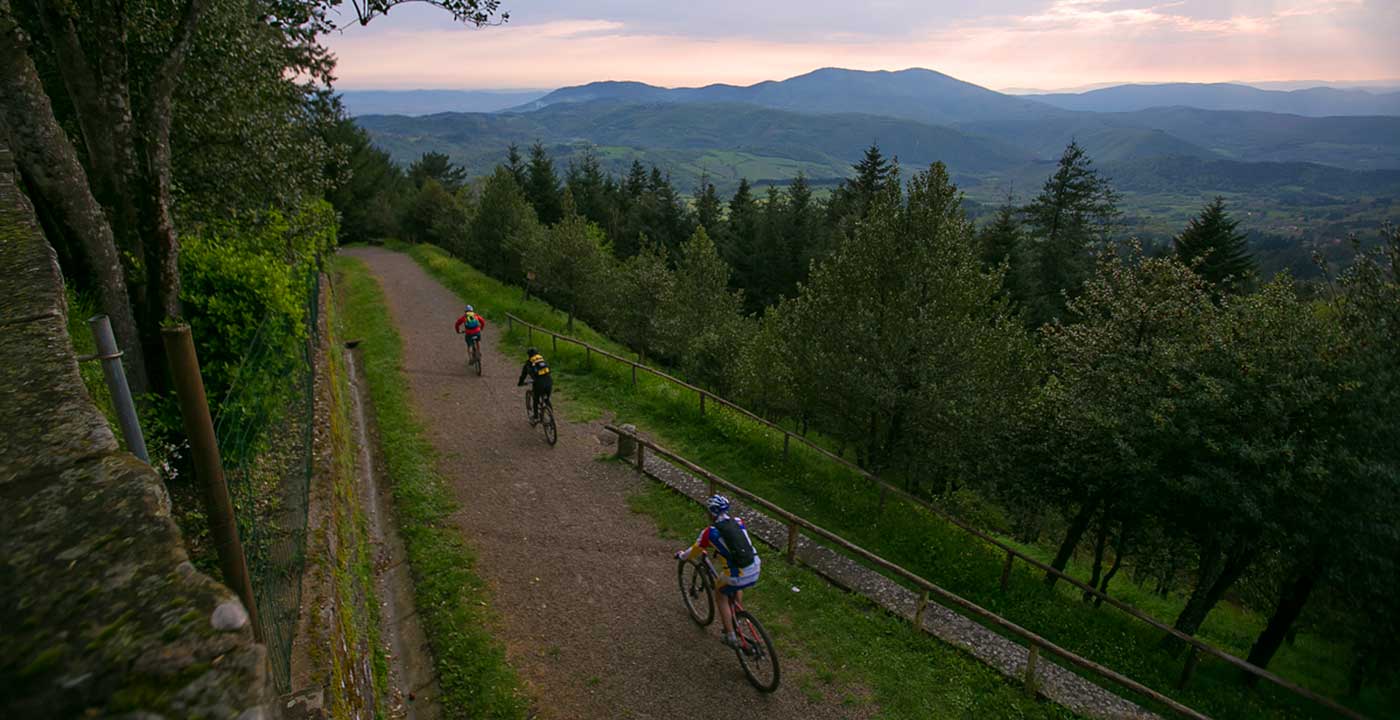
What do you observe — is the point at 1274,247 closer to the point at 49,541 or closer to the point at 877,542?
the point at 877,542

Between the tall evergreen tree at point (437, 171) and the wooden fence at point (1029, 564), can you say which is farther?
the tall evergreen tree at point (437, 171)

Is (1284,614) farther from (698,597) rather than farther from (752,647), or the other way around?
(698,597)

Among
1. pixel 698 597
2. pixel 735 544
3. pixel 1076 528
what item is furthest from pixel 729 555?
pixel 1076 528

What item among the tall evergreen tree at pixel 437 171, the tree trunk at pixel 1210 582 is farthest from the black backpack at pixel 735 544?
the tall evergreen tree at pixel 437 171

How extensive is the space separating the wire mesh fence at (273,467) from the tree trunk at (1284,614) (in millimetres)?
16505

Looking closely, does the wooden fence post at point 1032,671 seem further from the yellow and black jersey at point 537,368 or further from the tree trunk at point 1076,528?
the yellow and black jersey at point 537,368

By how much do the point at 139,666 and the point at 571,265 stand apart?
33.9 metres

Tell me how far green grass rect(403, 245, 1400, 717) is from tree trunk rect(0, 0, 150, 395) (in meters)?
12.6

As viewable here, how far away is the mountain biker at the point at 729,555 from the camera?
8.96 m

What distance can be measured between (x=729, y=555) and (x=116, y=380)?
7094mm

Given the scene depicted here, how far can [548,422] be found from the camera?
681 inches

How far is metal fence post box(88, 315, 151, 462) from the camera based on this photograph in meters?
3.20

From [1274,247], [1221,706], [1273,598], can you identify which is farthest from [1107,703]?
[1274,247]

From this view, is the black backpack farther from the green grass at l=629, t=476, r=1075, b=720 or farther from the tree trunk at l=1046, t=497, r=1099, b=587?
the tree trunk at l=1046, t=497, r=1099, b=587
